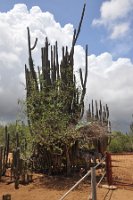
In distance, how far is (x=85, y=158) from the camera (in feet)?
54.3

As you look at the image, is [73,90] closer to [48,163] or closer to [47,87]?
[47,87]

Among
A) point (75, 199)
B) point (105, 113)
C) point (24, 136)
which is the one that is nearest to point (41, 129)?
point (24, 136)

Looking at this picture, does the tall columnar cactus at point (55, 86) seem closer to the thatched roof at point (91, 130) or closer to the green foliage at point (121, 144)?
the thatched roof at point (91, 130)

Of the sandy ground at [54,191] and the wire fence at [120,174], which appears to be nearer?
the sandy ground at [54,191]

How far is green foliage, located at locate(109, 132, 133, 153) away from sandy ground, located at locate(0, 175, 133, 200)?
673 inches

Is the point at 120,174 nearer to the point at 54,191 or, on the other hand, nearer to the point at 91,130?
the point at 91,130

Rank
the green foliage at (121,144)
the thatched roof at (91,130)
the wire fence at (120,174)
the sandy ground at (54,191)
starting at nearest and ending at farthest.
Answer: the sandy ground at (54,191) < the wire fence at (120,174) < the thatched roof at (91,130) < the green foliage at (121,144)

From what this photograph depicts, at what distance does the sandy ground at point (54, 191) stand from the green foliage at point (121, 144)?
56.1 ft

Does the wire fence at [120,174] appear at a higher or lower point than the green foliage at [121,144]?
lower

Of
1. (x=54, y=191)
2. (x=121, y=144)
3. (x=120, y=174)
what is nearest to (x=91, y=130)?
(x=120, y=174)

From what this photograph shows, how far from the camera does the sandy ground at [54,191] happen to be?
12664 mm

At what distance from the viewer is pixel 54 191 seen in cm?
Answer: 1367

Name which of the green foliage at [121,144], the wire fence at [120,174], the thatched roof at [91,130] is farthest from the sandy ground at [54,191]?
the green foliage at [121,144]

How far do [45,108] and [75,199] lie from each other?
15.4ft
